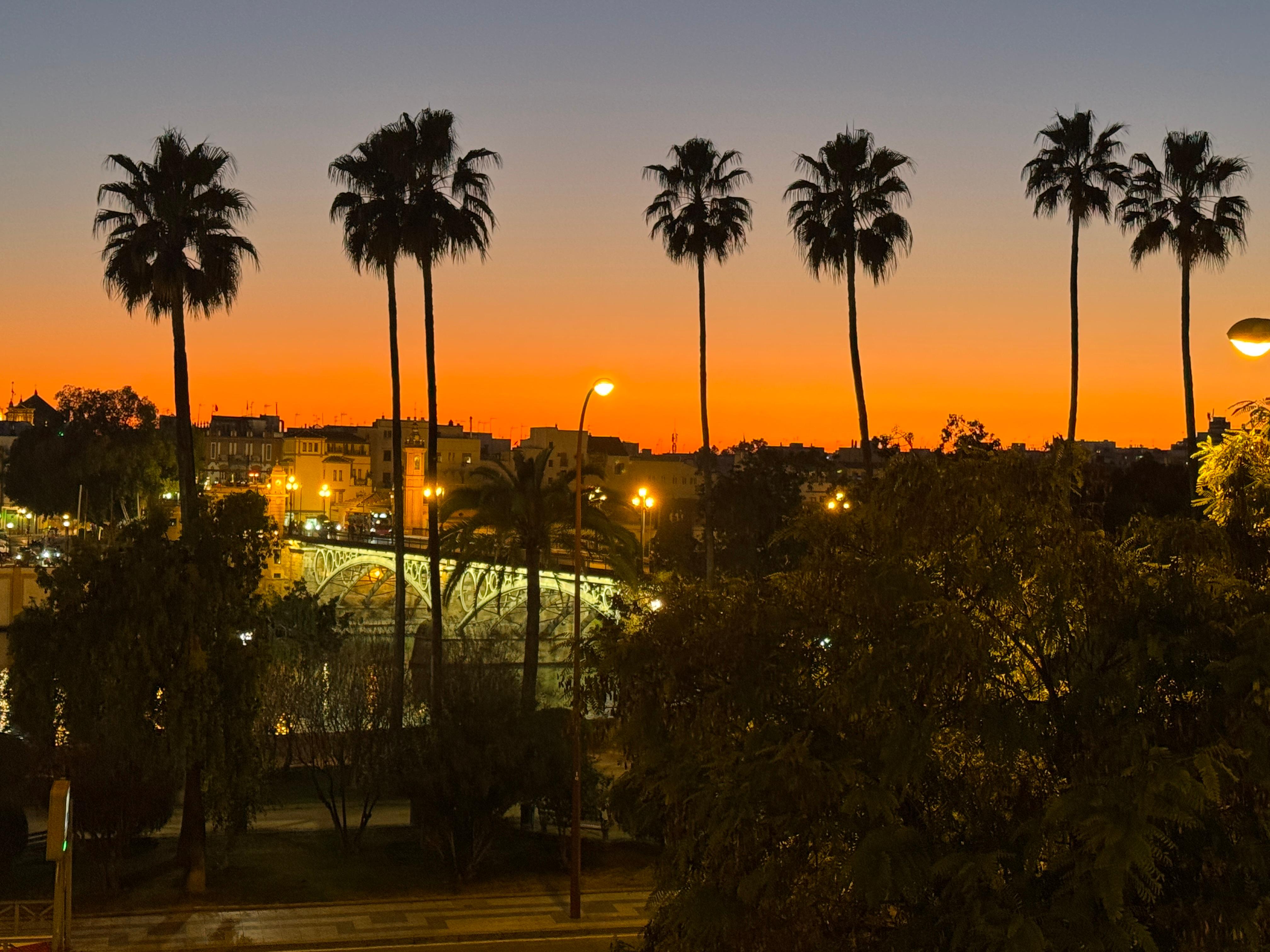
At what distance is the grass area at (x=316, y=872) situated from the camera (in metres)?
28.7

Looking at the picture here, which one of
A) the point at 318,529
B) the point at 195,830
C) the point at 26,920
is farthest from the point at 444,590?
the point at 318,529

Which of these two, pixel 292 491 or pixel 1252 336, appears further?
pixel 292 491

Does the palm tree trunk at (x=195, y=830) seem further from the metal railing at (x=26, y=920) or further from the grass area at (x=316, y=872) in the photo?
the metal railing at (x=26, y=920)

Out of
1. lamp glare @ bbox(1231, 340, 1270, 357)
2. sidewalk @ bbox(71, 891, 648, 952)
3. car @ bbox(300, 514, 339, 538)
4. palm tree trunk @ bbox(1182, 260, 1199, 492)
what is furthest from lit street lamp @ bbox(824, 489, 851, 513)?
car @ bbox(300, 514, 339, 538)

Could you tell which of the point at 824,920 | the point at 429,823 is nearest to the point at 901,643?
the point at 824,920

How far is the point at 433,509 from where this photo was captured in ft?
133

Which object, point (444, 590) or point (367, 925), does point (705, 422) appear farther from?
point (367, 925)

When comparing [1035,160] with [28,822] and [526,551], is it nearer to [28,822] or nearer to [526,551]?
[526,551]

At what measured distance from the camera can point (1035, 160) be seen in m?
53.7

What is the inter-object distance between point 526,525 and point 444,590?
25.7m

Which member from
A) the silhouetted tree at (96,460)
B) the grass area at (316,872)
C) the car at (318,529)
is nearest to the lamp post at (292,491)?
the car at (318,529)

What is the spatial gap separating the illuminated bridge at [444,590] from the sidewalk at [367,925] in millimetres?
7638

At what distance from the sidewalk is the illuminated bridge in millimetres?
7638

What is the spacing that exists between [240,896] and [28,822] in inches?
409
